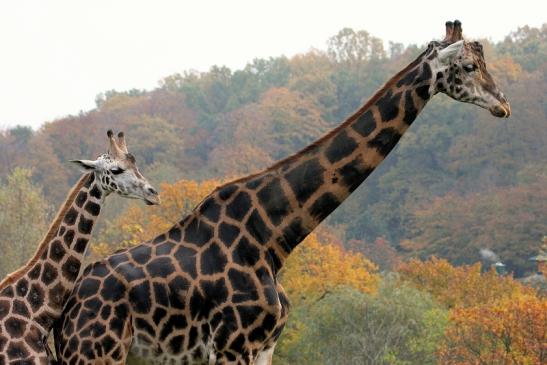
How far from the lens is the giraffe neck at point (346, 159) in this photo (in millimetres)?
10797

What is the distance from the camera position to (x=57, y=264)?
10.7 metres

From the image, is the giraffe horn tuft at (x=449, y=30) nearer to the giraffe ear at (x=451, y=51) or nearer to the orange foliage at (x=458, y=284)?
the giraffe ear at (x=451, y=51)

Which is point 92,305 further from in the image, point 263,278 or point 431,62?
point 431,62

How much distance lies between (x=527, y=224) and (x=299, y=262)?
25553mm

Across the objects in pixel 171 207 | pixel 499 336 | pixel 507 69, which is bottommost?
pixel 507 69

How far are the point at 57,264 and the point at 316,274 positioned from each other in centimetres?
5257

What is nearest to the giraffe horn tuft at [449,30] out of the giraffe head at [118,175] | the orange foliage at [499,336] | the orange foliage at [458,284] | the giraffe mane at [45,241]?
the giraffe head at [118,175]

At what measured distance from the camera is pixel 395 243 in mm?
98812

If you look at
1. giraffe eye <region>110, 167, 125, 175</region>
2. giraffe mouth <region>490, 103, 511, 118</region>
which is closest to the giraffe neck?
giraffe mouth <region>490, 103, 511, 118</region>

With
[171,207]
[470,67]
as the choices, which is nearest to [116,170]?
[470,67]

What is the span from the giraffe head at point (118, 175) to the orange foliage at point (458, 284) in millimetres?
47658

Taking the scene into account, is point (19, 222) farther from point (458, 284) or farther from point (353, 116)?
point (353, 116)

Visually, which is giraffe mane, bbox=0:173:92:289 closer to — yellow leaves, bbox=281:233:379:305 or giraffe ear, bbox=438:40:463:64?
giraffe ear, bbox=438:40:463:64

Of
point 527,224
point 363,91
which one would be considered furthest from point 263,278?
point 363,91
